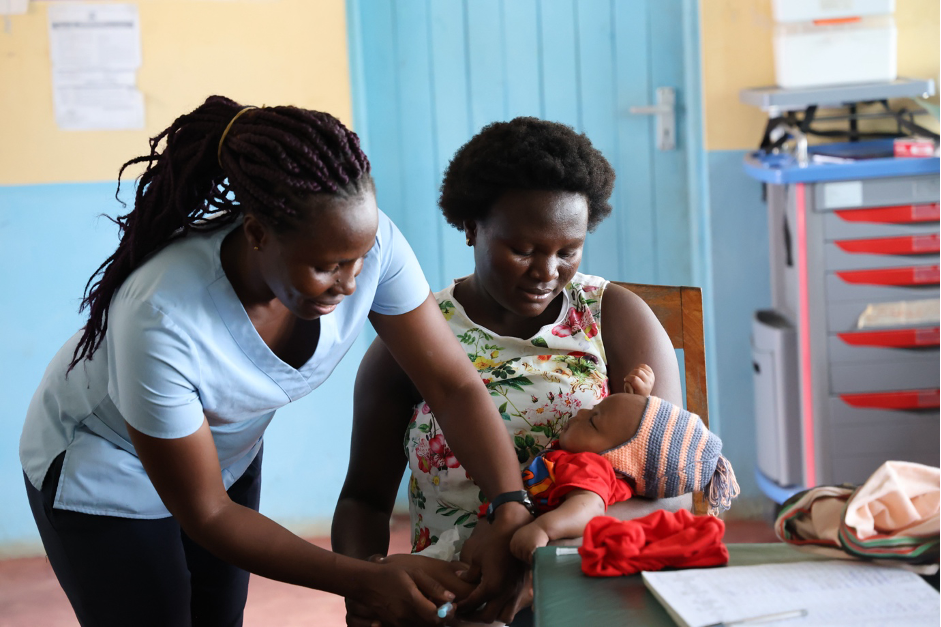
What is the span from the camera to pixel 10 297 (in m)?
3.26

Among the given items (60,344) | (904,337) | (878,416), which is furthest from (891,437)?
(60,344)

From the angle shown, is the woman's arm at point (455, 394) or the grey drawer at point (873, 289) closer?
the woman's arm at point (455, 394)

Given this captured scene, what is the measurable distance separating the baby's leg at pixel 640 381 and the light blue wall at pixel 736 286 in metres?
1.81

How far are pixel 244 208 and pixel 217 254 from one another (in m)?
0.11

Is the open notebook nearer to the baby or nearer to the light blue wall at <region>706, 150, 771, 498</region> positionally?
the baby

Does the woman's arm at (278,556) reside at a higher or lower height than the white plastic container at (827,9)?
lower

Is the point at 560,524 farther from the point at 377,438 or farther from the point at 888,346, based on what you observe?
the point at 888,346

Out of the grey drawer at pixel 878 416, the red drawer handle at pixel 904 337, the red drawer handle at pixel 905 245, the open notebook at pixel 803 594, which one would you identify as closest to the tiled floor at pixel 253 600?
the grey drawer at pixel 878 416

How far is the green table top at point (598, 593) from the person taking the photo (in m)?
0.97

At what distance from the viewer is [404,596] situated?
1.24 metres

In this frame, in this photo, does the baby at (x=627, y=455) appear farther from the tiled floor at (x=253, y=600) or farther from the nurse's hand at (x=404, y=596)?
the tiled floor at (x=253, y=600)

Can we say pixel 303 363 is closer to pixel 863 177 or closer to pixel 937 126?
pixel 863 177

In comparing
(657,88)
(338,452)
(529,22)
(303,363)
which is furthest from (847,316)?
(303,363)

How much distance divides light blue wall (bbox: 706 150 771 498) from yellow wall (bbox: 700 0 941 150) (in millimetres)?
106
